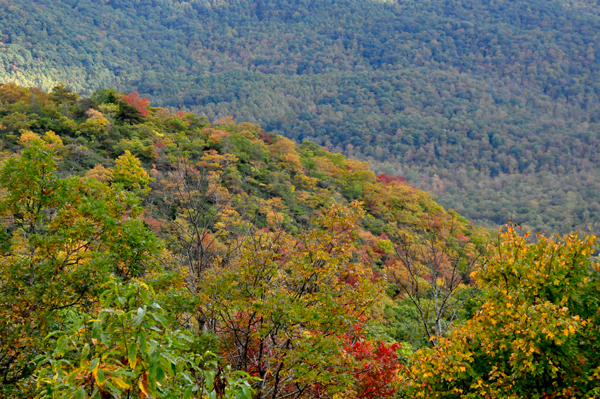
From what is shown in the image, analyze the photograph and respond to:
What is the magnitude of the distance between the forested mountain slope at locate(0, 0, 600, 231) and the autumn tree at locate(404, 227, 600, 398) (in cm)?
5295

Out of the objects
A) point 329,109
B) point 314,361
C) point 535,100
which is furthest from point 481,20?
point 314,361

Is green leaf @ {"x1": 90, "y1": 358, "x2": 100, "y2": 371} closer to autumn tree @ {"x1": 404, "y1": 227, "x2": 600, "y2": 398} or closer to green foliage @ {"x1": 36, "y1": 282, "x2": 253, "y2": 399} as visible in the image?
green foliage @ {"x1": 36, "y1": 282, "x2": 253, "y2": 399}

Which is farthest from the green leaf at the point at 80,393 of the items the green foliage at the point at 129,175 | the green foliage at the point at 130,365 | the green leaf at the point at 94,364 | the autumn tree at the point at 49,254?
the green foliage at the point at 129,175

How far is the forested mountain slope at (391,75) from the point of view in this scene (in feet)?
287

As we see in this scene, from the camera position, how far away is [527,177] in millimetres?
94000

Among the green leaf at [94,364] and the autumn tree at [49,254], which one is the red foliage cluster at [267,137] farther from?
the green leaf at [94,364]

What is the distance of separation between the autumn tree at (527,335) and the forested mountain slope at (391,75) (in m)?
53.0

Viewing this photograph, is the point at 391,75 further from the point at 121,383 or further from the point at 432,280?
the point at 121,383

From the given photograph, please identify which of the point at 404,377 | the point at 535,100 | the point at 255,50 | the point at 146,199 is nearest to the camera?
the point at 404,377

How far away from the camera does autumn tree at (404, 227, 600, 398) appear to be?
4648mm

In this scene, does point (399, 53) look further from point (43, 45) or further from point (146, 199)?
point (146, 199)

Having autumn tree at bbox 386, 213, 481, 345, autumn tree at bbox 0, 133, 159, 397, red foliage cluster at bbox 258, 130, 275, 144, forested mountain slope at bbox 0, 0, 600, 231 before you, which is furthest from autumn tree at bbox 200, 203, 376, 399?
forested mountain slope at bbox 0, 0, 600, 231

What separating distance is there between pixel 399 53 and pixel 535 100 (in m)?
56.0

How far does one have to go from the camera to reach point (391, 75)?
470 feet
